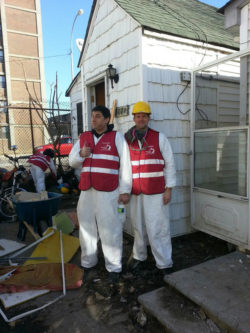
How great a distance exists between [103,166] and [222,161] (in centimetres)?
164

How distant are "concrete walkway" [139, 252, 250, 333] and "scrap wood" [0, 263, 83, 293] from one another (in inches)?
34.6

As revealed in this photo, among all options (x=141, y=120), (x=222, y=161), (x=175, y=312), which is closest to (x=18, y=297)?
(x=175, y=312)

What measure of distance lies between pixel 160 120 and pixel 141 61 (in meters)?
0.83

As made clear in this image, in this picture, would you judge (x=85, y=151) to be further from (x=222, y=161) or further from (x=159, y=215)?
(x=222, y=161)

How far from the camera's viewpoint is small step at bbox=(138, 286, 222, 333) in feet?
6.75

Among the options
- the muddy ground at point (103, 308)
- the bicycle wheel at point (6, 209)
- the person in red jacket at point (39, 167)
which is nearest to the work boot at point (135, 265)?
the muddy ground at point (103, 308)

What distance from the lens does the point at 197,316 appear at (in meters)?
2.19

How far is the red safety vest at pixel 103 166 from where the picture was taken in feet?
9.25

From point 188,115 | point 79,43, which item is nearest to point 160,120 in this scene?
point 188,115

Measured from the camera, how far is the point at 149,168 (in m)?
2.93

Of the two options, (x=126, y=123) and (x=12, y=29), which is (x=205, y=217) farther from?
(x=12, y=29)

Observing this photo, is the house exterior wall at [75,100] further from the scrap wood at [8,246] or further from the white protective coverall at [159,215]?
the white protective coverall at [159,215]

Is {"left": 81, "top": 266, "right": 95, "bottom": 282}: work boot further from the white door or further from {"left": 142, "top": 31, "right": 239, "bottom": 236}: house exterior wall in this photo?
the white door

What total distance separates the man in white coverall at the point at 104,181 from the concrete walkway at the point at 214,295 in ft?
2.23
